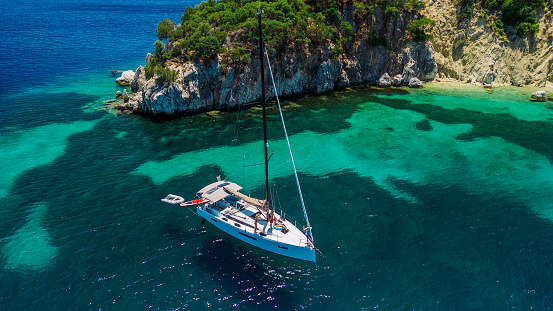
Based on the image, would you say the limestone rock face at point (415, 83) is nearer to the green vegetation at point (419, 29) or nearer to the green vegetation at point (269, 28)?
the green vegetation at point (419, 29)

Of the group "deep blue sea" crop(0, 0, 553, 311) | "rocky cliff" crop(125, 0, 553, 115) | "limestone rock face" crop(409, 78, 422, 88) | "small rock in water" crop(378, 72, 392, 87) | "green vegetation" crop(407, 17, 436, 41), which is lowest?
"deep blue sea" crop(0, 0, 553, 311)

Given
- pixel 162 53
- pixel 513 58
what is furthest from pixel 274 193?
pixel 513 58

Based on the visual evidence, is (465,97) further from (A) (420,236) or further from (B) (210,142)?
(B) (210,142)

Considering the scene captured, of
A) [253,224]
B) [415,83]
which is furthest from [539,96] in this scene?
[253,224]

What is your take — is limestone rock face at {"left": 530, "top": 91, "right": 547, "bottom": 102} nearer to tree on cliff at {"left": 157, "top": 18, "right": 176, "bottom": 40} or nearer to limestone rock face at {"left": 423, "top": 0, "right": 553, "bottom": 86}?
limestone rock face at {"left": 423, "top": 0, "right": 553, "bottom": 86}

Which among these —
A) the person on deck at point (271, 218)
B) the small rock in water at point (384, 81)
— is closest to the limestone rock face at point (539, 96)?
the small rock in water at point (384, 81)

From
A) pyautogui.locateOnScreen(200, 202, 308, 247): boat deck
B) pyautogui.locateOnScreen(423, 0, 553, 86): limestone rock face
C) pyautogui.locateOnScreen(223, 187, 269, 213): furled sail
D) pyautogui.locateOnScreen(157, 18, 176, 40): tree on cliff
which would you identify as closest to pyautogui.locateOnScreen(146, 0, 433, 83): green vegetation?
pyautogui.locateOnScreen(157, 18, 176, 40): tree on cliff
